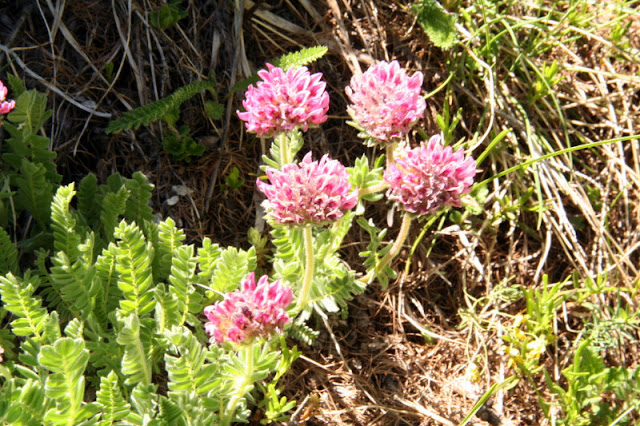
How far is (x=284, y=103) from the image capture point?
234cm

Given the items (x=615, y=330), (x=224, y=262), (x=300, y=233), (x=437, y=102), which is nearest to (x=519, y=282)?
(x=615, y=330)

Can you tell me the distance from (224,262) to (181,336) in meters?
0.44

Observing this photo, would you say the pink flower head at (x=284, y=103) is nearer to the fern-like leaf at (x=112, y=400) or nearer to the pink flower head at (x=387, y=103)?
the pink flower head at (x=387, y=103)

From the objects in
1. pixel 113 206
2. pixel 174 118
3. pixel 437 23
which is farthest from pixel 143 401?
pixel 437 23

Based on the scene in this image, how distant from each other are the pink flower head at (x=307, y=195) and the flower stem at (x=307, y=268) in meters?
0.12

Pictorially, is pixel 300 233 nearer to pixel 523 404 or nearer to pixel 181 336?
pixel 181 336

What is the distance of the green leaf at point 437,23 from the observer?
3.22 m

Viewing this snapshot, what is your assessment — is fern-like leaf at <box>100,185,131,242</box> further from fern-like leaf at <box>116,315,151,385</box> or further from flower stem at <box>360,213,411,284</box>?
flower stem at <box>360,213,411,284</box>

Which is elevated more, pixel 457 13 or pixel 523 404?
pixel 457 13

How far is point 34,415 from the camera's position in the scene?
2.12 m

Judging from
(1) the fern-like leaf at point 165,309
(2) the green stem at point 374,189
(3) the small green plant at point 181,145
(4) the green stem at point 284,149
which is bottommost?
(1) the fern-like leaf at point 165,309

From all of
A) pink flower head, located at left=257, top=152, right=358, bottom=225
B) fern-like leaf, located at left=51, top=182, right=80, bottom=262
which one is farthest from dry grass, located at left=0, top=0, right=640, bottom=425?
pink flower head, located at left=257, top=152, right=358, bottom=225

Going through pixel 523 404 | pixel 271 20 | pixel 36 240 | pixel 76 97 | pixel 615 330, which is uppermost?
pixel 271 20


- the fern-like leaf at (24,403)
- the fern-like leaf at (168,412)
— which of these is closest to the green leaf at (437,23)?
the fern-like leaf at (168,412)
